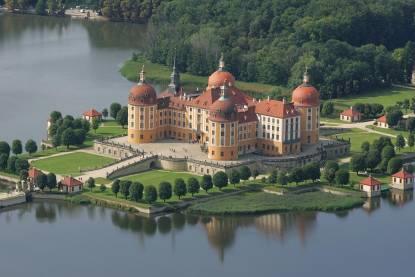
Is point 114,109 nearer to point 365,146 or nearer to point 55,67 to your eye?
point 365,146

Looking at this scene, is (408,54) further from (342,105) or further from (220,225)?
(220,225)

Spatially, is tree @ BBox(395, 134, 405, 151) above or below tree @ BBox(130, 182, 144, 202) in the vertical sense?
above

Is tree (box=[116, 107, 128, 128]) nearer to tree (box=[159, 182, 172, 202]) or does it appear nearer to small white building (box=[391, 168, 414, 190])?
tree (box=[159, 182, 172, 202])

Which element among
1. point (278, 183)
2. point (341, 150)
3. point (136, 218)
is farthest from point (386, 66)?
point (136, 218)

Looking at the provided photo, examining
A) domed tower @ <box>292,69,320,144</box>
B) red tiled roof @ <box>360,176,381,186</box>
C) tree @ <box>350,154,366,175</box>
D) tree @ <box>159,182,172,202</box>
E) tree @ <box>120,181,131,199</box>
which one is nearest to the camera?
tree @ <box>159,182,172,202</box>

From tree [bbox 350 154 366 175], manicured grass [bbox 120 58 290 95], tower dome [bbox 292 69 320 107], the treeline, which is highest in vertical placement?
the treeline

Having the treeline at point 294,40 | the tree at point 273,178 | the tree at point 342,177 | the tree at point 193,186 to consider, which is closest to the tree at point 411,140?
the tree at point 342,177

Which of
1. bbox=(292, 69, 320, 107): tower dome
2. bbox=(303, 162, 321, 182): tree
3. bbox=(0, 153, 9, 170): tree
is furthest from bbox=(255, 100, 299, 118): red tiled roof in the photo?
bbox=(0, 153, 9, 170): tree

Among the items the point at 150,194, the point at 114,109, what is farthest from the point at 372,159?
the point at 114,109
